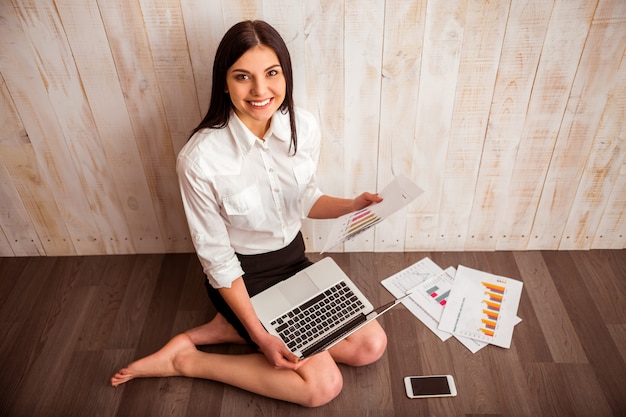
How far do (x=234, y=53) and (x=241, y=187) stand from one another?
40cm

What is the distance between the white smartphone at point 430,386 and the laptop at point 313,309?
0.90ft

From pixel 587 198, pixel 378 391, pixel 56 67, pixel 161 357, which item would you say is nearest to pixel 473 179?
pixel 587 198

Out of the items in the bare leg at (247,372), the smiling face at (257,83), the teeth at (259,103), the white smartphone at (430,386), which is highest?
the smiling face at (257,83)

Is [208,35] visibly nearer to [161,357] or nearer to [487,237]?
[161,357]

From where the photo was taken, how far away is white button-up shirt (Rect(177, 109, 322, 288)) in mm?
1424

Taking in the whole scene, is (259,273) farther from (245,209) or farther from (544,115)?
(544,115)

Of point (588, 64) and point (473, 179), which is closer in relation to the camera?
point (588, 64)

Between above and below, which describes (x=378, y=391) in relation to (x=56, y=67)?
below

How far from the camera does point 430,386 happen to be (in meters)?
1.61

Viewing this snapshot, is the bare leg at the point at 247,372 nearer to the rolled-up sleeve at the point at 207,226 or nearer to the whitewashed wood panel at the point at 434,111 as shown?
the rolled-up sleeve at the point at 207,226

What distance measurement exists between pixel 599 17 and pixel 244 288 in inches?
54.8

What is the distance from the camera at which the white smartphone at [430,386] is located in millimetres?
1591

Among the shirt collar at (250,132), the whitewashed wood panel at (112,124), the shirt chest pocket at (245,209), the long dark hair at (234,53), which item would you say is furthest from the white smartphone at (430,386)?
the whitewashed wood panel at (112,124)

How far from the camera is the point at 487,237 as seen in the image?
2.05m
